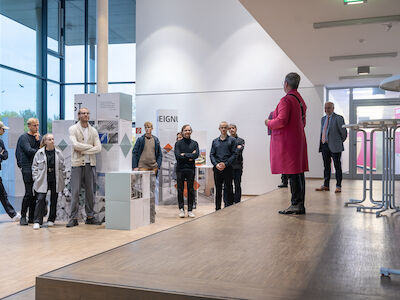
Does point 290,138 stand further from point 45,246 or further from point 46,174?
point 46,174

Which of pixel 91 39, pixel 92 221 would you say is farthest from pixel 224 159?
pixel 91 39

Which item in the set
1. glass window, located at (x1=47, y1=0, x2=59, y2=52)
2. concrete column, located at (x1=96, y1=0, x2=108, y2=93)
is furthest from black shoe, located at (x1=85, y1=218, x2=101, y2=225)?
glass window, located at (x1=47, y1=0, x2=59, y2=52)

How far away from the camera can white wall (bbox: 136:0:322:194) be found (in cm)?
1131

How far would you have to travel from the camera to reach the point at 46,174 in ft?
21.4

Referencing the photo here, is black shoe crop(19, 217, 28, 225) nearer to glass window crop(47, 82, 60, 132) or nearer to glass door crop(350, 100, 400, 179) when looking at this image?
glass window crop(47, 82, 60, 132)

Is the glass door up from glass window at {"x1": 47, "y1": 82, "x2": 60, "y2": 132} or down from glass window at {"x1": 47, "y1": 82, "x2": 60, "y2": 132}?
down

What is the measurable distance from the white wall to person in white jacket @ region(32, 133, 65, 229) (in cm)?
572

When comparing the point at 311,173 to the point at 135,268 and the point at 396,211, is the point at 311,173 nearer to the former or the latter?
the point at 396,211

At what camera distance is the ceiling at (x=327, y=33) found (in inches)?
212

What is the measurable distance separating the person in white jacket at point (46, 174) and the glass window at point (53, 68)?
783 centimetres

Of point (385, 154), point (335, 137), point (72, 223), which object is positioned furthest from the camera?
point (72, 223)

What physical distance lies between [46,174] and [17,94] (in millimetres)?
6753

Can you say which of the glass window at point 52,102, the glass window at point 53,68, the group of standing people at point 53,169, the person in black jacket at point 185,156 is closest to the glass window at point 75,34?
the glass window at point 53,68

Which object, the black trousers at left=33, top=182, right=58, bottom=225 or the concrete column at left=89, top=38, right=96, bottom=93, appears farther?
the concrete column at left=89, top=38, right=96, bottom=93
